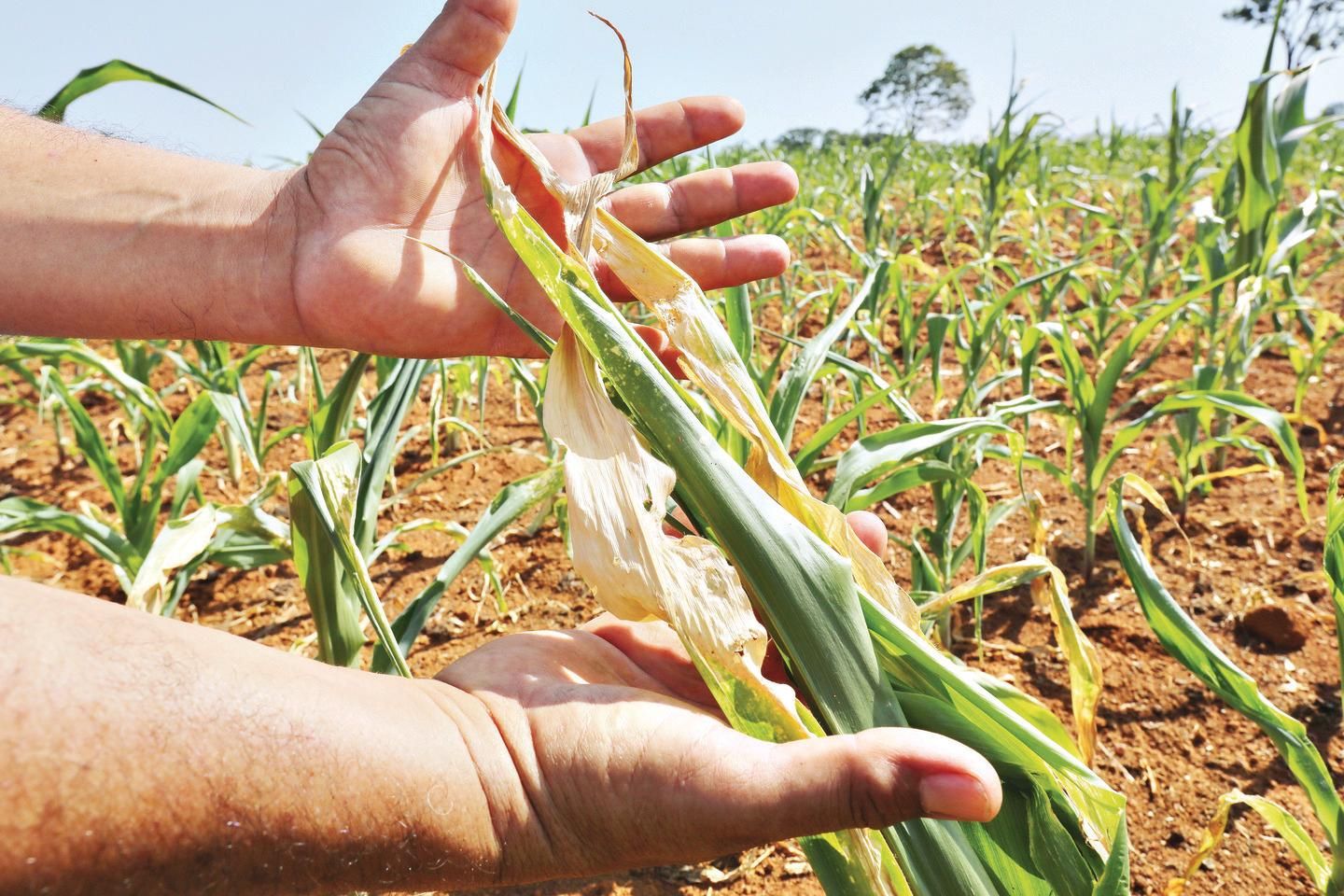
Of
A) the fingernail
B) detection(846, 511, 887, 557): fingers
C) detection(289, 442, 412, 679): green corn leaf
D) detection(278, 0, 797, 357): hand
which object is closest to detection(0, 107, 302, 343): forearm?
detection(278, 0, 797, 357): hand

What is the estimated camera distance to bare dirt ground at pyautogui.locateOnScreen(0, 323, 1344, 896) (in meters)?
1.37

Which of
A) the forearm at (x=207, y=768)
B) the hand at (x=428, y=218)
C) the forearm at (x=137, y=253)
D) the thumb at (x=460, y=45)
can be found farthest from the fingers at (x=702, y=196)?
the forearm at (x=207, y=768)

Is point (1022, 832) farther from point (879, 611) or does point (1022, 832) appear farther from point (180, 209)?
point (180, 209)

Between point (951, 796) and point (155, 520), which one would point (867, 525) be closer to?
point (951, 796)

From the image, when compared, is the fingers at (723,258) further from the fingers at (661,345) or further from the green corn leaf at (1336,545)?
the green corn leaf at (1336,545)

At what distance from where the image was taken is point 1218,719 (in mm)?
1594

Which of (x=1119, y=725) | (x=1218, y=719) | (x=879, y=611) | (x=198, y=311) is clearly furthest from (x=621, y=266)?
(x=1218, y=719)

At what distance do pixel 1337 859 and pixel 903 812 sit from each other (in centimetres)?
77

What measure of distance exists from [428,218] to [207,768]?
3.25 feet

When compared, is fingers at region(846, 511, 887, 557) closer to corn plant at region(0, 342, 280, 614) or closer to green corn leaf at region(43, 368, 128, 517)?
corn plant at region(0, 342, 280, 614)

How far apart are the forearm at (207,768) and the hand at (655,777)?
43 millimetres

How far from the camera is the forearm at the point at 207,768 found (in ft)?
2.05

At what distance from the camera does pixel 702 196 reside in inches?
63.6

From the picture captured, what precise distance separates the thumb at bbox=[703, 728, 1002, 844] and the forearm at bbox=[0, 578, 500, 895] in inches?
9.2
